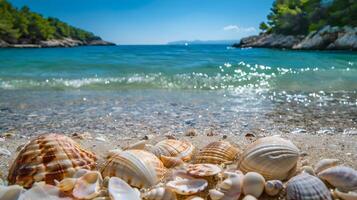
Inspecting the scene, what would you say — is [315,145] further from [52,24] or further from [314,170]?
[52,24]

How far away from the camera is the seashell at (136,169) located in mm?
2572

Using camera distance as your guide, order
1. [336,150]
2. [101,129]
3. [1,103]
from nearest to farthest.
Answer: [336,150] < [101,129] < [1,103]

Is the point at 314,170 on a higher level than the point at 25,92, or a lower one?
higher

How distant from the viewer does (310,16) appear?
5828 cm

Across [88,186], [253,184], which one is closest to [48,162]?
[88,186]

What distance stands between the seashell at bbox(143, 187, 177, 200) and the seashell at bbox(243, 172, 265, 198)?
476mm

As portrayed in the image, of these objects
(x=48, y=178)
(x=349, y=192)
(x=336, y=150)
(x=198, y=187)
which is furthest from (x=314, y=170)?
(x=48, y=178)

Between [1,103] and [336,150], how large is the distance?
700cm

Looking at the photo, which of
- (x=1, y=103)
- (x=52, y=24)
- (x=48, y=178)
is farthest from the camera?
(x=52, y=24)

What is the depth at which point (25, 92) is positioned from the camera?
32.2ft

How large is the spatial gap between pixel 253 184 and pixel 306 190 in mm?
331

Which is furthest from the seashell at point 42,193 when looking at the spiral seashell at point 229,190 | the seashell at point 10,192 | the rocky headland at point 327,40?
the rocky headland at point 327,40

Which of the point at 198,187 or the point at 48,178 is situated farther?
the point at 48,178

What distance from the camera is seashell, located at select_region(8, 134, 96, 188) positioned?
8.75 feet
